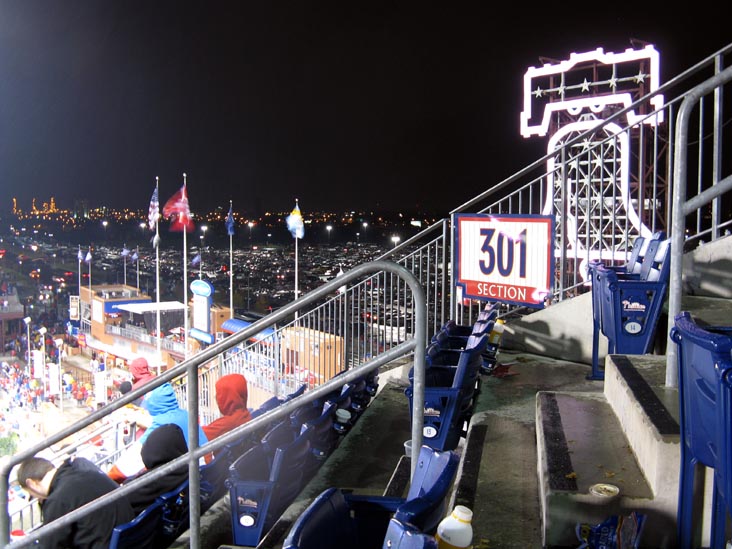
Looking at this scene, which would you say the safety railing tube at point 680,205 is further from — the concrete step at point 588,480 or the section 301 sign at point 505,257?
the section 301 sign at point 505,257

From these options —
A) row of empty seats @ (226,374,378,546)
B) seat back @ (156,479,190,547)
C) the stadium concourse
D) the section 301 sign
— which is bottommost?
the stadium concourse

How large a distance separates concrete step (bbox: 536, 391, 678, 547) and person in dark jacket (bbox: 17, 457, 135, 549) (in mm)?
2323

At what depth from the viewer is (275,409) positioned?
107 inches

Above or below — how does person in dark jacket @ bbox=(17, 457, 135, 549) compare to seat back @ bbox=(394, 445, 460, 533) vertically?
below

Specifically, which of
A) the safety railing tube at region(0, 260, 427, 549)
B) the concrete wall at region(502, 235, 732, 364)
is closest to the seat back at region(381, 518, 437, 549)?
the safety railing tube at region(0, 260, 427, 549)

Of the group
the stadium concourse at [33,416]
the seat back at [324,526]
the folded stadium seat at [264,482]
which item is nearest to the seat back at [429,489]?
the seat back at [324,526]

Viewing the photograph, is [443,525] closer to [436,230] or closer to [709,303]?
[709,303]

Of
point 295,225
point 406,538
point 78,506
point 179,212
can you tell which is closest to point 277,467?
point 78,506

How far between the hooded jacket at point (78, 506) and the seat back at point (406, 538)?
2203 millimetres

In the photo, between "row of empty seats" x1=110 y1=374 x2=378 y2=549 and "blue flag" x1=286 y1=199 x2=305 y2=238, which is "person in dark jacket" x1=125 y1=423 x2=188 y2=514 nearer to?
"row of empty seats" x1=110 y1=374 x2=378 y2=549

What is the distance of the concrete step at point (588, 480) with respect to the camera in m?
2.50

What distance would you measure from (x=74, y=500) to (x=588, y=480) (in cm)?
264

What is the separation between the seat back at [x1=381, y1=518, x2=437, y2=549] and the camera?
175 cm

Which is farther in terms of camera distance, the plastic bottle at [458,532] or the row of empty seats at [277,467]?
the row of empty seats at [277,467]
